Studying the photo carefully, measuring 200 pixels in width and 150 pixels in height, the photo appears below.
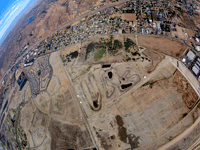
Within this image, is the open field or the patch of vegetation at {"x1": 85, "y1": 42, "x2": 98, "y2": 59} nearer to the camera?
the open field

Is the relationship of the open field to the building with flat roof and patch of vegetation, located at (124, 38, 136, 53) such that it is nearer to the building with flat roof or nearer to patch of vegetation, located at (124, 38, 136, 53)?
the building with flat roof

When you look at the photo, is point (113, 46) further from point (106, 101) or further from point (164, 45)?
point (106, 101)

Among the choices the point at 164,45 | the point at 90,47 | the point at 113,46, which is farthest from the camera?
the point at 90,47

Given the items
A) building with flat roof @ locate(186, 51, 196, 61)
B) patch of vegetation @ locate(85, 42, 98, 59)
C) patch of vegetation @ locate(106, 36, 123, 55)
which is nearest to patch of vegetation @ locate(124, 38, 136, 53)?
patch of vegetation @ locate(106, 36, 123, 55)

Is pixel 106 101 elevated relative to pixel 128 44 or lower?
lower

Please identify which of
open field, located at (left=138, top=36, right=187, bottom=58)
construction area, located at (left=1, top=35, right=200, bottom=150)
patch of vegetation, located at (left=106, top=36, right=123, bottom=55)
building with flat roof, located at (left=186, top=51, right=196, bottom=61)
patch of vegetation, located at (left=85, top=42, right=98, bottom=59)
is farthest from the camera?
patch of vegetation, located at (left=85, top=42, right=98, bottom=59)

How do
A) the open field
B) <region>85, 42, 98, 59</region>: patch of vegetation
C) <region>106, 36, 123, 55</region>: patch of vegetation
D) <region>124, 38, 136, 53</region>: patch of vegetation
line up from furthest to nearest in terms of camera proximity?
<region>85, 42, 98, 59</region>: patch of vegetation → <region>106, 36, 123, 55</region>: patch of vegetation → <region>124, 38, 136, 53</region>: patch of vegetation → the open field

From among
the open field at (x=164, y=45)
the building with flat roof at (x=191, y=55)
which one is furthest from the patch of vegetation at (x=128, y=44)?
the building with flat roof at (x=191, y=55)

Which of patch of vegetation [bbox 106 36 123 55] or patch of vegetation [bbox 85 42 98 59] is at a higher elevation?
patch of vegetation [bbox 85 42 98 59]

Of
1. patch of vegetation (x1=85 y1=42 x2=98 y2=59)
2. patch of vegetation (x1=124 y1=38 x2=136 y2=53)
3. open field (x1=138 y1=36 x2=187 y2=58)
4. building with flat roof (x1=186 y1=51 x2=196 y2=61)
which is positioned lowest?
building with flat roof (x1=186 y1=51 x2=196 y2=61)

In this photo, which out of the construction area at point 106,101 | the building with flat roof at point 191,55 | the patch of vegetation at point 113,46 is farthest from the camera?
the patch of vegetation at point 113,46

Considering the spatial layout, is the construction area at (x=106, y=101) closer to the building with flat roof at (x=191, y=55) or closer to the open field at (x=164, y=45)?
the open field at (x=164, y=45)

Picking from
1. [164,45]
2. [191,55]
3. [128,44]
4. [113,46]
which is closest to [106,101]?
[113,46]

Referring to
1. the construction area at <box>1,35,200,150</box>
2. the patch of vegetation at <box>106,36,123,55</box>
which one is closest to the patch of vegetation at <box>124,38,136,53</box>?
the construction area at <box>1,35,200,150</box>
